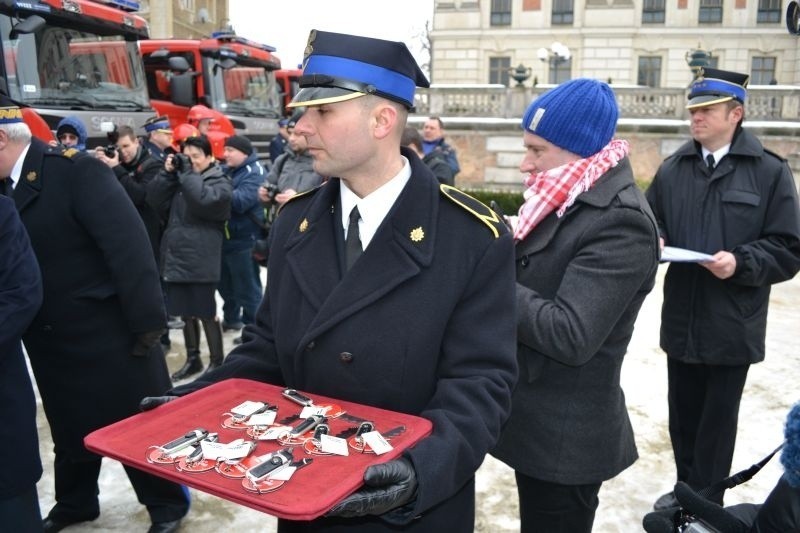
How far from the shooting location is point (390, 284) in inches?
71.9

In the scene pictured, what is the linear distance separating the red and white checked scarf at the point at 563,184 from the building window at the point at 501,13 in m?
36.0

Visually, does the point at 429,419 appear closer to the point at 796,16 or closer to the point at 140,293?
the point at 140,293

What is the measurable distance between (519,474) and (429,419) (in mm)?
933

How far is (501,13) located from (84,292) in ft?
118

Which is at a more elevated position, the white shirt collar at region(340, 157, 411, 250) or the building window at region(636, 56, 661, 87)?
the building window at region(636, 56, 661, 87)

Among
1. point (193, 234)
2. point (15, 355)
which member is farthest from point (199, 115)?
point (15, 355)

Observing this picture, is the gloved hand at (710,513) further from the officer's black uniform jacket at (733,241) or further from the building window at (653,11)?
the building window at (653,11)

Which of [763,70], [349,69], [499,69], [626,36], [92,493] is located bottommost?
[92,493]

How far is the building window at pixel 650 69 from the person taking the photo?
35.7 m

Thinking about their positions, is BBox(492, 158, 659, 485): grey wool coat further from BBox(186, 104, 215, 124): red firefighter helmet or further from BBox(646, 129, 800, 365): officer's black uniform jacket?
BBox(186, 104, 215, 124): red firefighter helmet

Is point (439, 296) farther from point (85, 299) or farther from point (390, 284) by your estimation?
point (85, 299)

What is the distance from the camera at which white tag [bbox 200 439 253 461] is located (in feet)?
5.10

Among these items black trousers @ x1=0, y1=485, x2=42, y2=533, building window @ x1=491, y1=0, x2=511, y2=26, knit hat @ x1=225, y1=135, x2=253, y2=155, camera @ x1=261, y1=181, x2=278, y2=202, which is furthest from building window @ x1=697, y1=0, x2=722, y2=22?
black trousers @ x1=0, y1=485, x2=42, y2=533

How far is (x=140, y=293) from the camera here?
335cm
